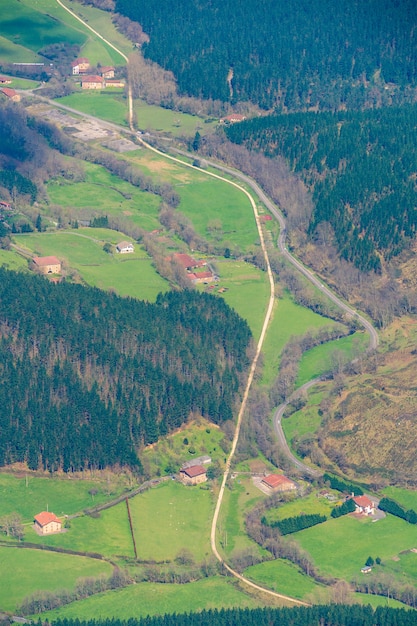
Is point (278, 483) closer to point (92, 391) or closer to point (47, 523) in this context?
point (92, 391)

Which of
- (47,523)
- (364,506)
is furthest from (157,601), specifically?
(364,506)

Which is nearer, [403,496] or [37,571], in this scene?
[37,571]

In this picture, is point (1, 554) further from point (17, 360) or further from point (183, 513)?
point (17, 360)

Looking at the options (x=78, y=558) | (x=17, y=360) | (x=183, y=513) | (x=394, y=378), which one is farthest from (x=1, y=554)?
(x=394, y=378)

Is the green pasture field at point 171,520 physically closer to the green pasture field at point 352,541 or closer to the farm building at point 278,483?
the farm building at point 278,483

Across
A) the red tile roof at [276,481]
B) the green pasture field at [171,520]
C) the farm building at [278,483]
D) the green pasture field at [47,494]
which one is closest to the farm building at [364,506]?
the farm building at [278,483]

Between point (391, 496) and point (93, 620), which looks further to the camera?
point (391, 496)
